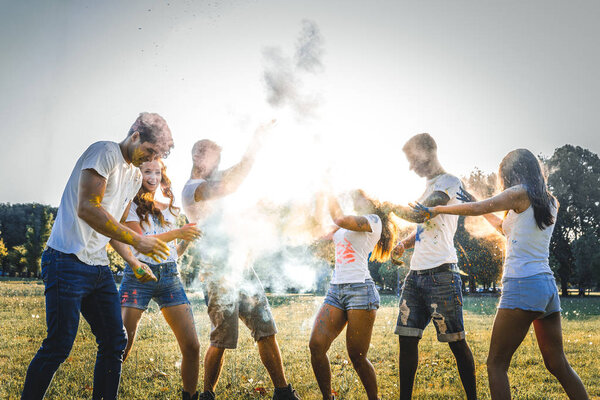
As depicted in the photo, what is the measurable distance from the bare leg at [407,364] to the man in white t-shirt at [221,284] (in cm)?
97

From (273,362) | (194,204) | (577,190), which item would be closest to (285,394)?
(273,362)

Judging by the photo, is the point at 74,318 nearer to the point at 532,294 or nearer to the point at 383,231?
the point at 383,231

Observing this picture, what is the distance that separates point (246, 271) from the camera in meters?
3.90

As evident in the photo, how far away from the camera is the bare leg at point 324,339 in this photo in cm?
375

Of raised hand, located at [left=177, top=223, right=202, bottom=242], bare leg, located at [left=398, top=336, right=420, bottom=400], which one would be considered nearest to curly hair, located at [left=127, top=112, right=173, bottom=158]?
raised hand, located at [left=177, top=223, right=202, bottom=242]

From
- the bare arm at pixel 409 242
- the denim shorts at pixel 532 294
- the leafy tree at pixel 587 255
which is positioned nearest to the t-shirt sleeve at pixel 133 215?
the bare arm at pixel 409 242

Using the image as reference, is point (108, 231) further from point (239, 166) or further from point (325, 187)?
point (325, 187)

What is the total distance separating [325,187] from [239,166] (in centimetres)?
117

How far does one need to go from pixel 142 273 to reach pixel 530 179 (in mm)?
3204

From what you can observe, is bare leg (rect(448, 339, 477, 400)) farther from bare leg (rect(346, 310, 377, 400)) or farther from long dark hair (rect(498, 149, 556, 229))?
Answer: long dark hair (rect(498, 149, 556, 229))

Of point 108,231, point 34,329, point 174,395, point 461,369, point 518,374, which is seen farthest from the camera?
point 34,329

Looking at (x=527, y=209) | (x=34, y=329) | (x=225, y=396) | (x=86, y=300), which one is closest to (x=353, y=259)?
(x=527, y=209)

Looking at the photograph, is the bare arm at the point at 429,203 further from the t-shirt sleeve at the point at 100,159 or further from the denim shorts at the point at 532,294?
the t-shirt sleeve at the point at 100,159

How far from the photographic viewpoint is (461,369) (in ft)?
11.8
